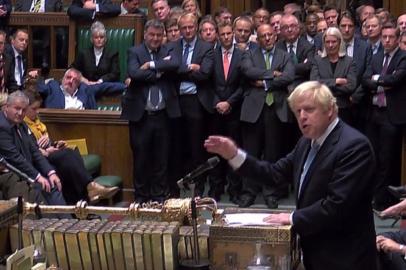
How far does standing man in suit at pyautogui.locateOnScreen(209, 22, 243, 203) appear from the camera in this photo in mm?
8039

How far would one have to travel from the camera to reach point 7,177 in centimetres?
678

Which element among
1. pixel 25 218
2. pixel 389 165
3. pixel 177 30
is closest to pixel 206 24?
pixel 177 30

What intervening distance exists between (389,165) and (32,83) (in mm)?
3519

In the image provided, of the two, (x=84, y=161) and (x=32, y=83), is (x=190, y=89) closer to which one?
(x=84, y=161)

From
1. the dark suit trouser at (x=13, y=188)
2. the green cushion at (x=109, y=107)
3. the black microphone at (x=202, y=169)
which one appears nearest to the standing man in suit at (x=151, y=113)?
the green cushion at (x=109, y=107)

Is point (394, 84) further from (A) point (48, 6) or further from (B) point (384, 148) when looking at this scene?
(A) point (48, 6)

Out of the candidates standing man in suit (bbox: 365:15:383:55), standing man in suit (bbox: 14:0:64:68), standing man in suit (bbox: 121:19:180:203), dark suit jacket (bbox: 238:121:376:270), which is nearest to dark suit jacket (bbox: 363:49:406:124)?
standing man in suit (bbox: 365:15:383:55)

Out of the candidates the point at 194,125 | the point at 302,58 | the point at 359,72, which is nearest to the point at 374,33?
the point at 359,72

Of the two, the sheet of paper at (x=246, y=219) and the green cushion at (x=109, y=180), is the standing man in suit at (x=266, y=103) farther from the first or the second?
the sheet of paper at (x=246, y=219)

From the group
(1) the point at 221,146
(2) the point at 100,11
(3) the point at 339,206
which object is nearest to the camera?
(3) the point at 339,206

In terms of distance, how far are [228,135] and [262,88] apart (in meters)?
0.55

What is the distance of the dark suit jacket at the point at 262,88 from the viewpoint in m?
7.86

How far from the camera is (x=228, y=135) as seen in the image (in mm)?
8172

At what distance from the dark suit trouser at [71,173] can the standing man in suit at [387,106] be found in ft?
8.09
